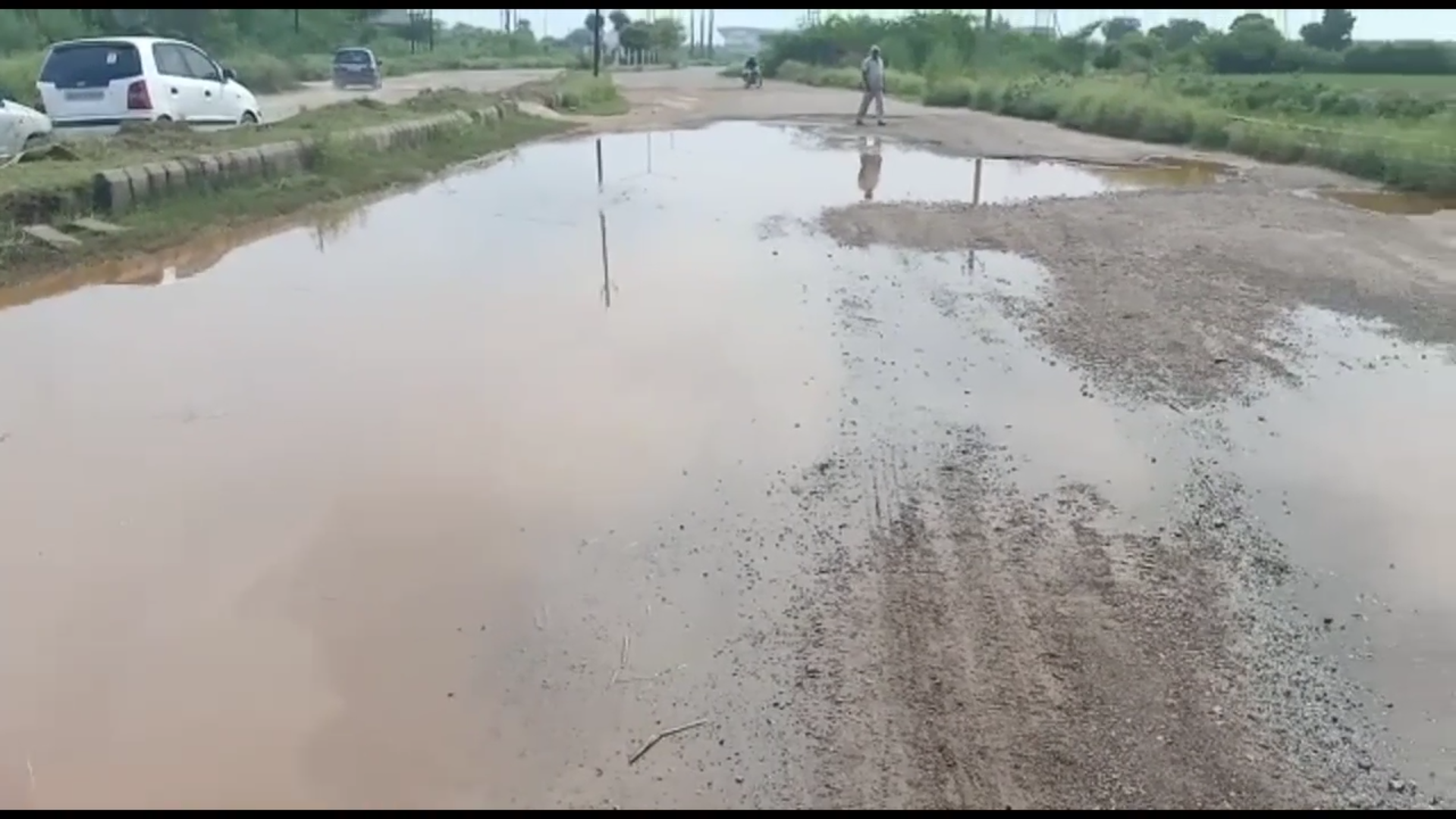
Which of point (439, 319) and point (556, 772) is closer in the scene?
point (556, 772)

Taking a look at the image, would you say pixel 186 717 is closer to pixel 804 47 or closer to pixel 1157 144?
pixel 1157 144

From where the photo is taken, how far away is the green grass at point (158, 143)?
31.1 ft

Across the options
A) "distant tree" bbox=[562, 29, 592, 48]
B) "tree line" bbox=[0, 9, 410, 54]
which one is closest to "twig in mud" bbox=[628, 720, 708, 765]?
"tree line" bbox=[0, 9, 410, 54]

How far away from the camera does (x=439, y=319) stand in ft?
24.7

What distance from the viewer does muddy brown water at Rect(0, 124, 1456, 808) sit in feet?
10.8

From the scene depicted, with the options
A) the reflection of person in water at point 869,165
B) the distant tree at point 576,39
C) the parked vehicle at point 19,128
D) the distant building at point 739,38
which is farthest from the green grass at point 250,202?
the distant building at point 739,38

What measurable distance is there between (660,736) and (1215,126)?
19.3 metres

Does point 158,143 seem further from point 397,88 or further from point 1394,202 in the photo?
point 397,88

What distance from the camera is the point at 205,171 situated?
434 inches

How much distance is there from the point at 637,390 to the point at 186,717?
3.15 meters

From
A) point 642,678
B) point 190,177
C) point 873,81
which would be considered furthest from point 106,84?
point 873,81

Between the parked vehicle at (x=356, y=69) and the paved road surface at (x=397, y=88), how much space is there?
43 cm

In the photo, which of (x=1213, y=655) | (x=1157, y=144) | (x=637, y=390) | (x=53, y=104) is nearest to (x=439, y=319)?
(x=637, y=390)

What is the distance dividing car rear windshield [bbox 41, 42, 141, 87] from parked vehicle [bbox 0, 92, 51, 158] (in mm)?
554
